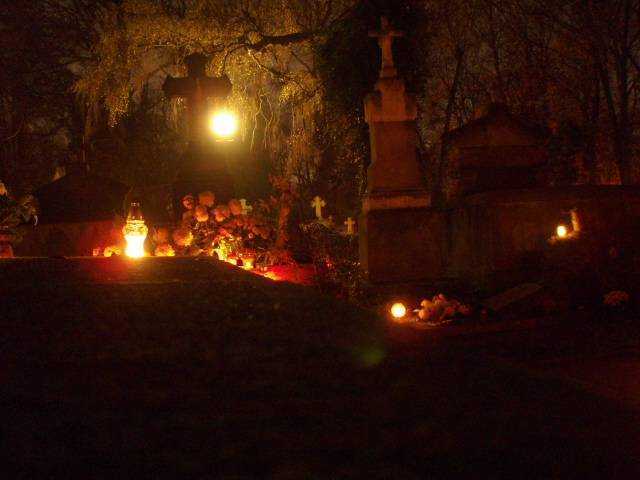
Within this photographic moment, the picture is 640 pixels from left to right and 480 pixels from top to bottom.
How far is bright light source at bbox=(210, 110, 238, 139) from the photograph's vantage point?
41.9 ft

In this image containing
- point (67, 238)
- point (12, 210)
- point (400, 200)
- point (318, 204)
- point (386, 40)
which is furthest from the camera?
point (318, 204)

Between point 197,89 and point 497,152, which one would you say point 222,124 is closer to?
point 197,89

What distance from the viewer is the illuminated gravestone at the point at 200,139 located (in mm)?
12695

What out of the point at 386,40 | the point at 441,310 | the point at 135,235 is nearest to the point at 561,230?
the point at 441,310

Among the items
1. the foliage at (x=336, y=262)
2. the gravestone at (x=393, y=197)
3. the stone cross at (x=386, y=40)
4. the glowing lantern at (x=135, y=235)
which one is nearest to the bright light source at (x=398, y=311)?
the foliage at (x=336, y=262)

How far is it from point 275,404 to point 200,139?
38.6ft

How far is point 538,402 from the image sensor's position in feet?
5.45

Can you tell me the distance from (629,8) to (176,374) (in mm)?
12717

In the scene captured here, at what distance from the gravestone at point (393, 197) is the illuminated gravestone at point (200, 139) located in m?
4.03

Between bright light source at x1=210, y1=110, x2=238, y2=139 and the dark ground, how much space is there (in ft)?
33.9

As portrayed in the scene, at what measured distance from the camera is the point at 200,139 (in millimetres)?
12891

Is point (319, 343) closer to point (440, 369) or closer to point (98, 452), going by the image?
point (440, 369)

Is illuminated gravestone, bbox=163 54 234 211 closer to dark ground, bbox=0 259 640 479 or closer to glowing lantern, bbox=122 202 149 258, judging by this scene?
glowing lantern, bbox=122 202 149 258

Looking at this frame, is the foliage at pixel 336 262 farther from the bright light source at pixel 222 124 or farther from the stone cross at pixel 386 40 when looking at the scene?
the stone cross at pixel 386 40
